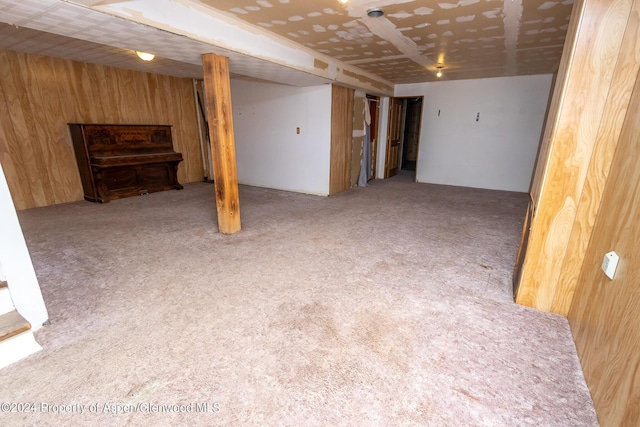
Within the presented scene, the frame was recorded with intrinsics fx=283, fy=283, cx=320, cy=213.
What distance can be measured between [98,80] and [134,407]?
5653 millimetres

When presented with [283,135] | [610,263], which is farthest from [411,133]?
[610,263]

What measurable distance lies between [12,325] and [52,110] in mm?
4508

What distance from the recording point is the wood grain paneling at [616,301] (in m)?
1.14

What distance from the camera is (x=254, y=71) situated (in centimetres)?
379

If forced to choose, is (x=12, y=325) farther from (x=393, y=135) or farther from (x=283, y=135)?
(x=393, y=135)

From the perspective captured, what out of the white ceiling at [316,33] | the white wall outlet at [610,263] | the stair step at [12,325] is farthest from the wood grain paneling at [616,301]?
the stair step at [12,325]

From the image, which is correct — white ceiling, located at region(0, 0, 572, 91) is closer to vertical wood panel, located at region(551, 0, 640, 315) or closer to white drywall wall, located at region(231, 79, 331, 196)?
white drywall wall, located at region(231, 79, 331, 196)

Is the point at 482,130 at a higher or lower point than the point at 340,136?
higher

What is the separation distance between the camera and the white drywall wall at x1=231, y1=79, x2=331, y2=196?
5.24m

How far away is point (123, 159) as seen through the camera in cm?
477

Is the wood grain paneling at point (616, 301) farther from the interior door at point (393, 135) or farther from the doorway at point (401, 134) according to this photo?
the interior door at point (393, 135)

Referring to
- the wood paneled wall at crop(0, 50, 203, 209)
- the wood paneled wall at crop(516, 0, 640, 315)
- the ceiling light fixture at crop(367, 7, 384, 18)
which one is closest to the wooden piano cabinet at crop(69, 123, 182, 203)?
the wood paneled wall at crop(0, 50, 203, 209)

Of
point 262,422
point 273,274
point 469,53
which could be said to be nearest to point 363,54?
point 469,53

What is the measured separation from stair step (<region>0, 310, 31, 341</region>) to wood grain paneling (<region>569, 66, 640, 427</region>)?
Answer: 9.22 feet
